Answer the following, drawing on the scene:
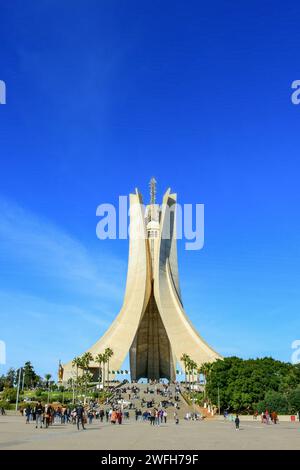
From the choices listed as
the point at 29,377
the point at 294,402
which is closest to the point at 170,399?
the point at 294,402

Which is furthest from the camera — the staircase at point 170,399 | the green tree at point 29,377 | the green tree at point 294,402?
the green tree at point 29,377

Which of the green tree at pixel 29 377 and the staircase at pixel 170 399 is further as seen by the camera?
the green tree at pixel 29 377

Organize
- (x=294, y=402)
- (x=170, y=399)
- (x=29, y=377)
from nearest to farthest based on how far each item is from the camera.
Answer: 1. (x=294, y=402)
2. (x=170, y=399)
3. (x=29, y=377)

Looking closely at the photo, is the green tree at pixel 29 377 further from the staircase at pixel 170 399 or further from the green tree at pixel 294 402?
the green tree at pixel 294 402

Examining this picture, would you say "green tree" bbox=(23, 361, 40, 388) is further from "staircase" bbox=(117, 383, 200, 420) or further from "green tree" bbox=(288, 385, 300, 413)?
"green tree" bbox=(288, 385, 300, 413)

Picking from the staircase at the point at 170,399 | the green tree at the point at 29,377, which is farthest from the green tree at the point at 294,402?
the green tree at the point at 29,377

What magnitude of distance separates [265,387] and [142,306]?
23.1m

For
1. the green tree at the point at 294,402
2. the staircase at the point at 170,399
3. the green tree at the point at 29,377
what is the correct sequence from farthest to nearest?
1. the green tree at the point at 29,377
2. the staircase at the point at 170,399
3. the green tree at the point at 294,402

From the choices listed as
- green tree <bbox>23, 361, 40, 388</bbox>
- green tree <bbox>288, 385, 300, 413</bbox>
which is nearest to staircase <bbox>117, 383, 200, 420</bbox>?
green tree <bbox>288, 385, 300, 413</bbox>

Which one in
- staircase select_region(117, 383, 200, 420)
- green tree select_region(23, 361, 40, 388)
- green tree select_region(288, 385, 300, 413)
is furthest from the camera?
green tree select_region(23, 361, 40, 388)

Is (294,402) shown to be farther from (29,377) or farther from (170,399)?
(29,377)

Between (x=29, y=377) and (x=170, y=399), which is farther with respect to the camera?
(x=29, y=377)
